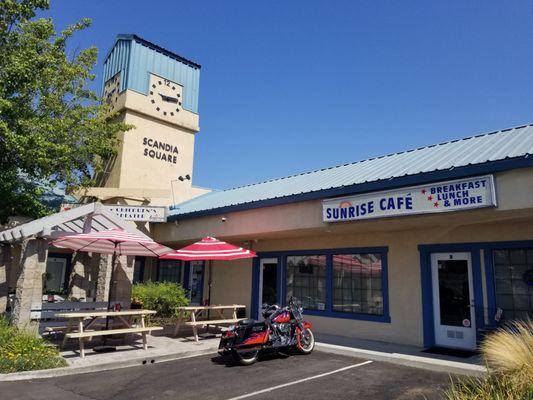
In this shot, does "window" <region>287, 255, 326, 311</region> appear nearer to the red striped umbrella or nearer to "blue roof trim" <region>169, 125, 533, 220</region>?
"blue roof trim" <region>169, 125, 533, 220</region>

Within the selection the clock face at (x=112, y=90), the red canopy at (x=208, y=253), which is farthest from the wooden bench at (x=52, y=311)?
the clock face at (x=112, y=90)

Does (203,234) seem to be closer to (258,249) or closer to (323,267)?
(258,249)

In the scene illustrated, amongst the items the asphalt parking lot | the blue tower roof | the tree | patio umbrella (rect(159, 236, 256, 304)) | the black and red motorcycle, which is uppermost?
the blue tower roof

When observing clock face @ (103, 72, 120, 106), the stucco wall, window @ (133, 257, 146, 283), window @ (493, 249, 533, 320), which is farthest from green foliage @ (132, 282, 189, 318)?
window @ (493, 249, 533, 320)

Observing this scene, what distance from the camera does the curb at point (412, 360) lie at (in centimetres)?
797

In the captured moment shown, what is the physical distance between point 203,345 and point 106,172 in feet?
39.3

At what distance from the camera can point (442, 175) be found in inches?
342

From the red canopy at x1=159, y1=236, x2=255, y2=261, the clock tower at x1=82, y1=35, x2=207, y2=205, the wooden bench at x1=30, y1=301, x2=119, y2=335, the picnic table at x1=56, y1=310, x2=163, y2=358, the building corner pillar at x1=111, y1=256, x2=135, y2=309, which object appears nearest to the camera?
the picnic table at x1=56, y1=310, x2=163, y2=358

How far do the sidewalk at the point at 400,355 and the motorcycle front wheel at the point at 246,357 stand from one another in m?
2.16

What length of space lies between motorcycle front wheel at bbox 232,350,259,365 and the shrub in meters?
4.23

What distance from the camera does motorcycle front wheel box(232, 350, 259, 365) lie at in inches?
347

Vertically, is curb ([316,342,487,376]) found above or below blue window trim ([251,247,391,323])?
below

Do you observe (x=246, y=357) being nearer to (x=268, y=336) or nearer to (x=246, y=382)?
(x=268, y=336)

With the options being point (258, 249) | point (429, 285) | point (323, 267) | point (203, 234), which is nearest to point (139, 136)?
point (203, 234)
